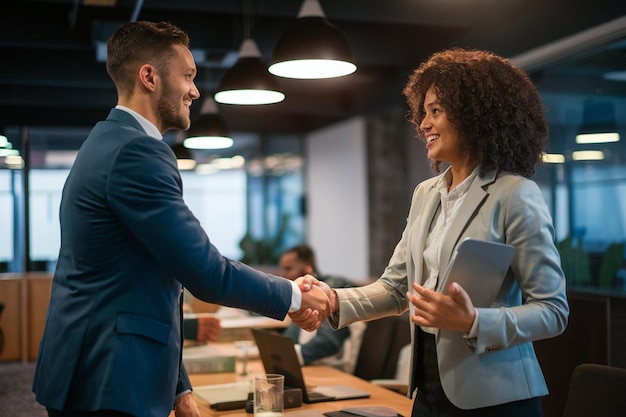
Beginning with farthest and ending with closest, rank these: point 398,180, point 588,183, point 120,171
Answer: point 398,180 → point 588,183 → point 120,171

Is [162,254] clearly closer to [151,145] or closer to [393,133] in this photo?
[151,145]

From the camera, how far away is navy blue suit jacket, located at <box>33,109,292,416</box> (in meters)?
1.64

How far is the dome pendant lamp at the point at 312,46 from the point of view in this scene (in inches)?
121

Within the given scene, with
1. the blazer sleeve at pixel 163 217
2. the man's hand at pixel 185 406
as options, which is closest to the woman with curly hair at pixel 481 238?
the blazer sleeve at pixel 163 217

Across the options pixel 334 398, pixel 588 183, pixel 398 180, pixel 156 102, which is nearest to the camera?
pixel 156 102

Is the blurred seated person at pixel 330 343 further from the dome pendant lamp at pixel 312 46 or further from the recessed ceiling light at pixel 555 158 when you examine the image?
the recessed ceiling light at pixel 555 158

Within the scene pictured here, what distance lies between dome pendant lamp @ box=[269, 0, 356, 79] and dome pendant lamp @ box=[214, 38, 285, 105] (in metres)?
0.46

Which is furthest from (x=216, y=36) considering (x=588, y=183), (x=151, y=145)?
(x=151, y=145)

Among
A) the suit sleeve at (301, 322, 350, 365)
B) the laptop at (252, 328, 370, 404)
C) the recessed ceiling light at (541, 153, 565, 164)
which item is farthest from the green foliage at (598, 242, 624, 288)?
the laptop at (252, 328, 370, 404)

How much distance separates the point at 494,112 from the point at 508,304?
480 mm

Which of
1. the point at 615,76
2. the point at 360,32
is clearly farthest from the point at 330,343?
the point at 360,32

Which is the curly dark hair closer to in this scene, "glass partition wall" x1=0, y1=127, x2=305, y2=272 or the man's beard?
the man's beard

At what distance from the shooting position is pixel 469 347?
5.65 ft

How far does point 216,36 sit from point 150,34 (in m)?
4.62
